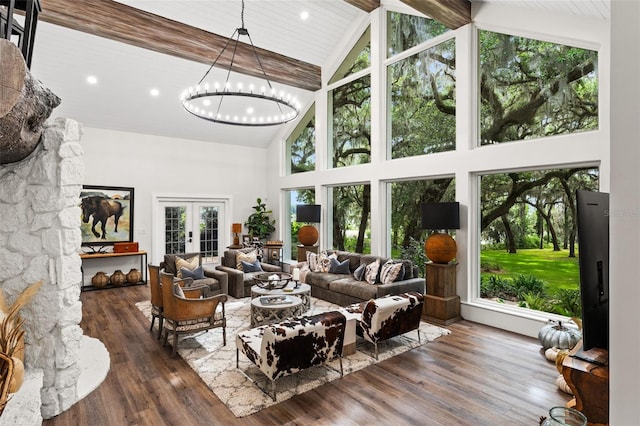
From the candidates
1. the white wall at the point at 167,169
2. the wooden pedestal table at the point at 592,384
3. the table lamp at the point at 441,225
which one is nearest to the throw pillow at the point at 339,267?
the table lamp at the point at 441,225

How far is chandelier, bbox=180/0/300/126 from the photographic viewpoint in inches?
178

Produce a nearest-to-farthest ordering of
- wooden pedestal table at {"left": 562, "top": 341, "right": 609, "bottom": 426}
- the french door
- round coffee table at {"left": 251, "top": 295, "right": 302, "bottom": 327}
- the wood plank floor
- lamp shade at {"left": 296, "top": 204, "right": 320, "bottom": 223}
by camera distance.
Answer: wooden pedestal table at {"left": 562, "top": 341, "right": 609, "bottom": 426} → the wood plank floor → round coffee table at {"left": 251, "top": 295, "right": 302, "bottom": 327} → lamp shade at {"left": 296, "top": 204, "right": 320, "bottom": 223} → the french door

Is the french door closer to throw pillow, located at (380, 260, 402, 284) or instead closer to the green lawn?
throw pillow, located at (380, 260, 402, 284)

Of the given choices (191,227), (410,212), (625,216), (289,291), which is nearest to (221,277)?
(289,291)

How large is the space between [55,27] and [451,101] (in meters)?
6.22

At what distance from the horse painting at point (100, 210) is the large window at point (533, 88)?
23.8 feet

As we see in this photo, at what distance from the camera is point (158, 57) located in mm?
6375

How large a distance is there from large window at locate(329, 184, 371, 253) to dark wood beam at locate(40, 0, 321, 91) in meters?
2.76

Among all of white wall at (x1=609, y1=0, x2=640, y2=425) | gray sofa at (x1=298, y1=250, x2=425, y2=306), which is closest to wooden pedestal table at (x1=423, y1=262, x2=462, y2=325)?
gray sofa at (x1=298, y1=250, x2=425, y2=306)

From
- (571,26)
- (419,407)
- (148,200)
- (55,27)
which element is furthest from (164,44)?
(419,407)

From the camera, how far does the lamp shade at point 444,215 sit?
504cm

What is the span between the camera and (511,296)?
4984 millimetres

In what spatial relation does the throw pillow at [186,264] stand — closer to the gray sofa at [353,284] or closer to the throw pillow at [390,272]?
the gray sofa at [353,284]

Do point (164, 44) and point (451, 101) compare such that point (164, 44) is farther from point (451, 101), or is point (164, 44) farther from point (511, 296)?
point (511, 296)
